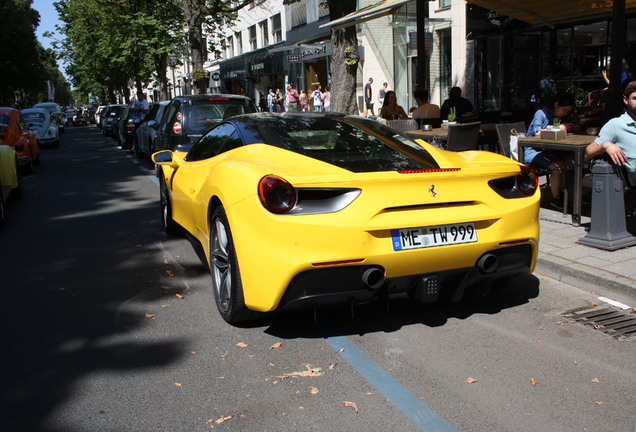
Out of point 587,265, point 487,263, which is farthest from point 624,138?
point 487,263

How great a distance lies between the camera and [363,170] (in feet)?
13.1

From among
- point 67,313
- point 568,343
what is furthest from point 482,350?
point 67,313

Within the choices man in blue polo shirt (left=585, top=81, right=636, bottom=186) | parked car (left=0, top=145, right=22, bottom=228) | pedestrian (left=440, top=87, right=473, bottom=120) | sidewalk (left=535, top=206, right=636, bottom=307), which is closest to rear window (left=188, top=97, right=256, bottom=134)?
parked car (left=0, top=145, right=22, bottom=228)

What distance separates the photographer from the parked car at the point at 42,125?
2375cm

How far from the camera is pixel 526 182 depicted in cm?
438

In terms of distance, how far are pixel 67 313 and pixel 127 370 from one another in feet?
4.35

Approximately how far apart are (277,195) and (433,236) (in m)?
→ 0.98

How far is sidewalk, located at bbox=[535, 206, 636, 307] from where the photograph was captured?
4.99 m

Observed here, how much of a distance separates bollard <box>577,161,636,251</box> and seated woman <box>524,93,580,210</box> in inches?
55.4

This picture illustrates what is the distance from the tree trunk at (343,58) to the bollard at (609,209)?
780 centimetres

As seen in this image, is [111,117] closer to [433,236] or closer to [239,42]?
[239,42]

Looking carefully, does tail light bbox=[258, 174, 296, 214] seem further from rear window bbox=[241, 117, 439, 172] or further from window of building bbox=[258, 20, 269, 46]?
window of building bbox=[258, 20, 269, 46]

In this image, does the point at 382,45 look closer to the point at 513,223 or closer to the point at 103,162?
the point at 103,162

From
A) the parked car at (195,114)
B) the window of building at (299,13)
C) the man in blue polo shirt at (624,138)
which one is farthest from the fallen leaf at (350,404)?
the window of building at (299,13)
